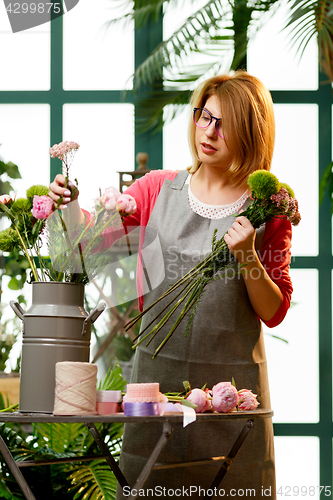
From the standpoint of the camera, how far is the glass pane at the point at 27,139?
258 centimetres

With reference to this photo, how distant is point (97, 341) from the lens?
2406mm

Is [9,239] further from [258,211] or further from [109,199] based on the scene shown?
[258,211]

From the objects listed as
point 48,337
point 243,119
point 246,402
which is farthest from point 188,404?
point 243,119

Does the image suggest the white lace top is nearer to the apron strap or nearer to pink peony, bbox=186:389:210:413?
the apron strap

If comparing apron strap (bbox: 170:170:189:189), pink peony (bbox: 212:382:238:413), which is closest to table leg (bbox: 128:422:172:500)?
pink peony (bbox: 212:382:238:413)

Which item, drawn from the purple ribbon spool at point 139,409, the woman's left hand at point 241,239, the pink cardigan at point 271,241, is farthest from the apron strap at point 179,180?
the purple ribbon spool at point 139,409

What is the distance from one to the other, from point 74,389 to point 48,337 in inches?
5.0

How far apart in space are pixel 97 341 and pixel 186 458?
1.12 metres

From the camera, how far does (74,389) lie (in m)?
0.91

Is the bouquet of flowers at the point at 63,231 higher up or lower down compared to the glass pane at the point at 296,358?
higher up

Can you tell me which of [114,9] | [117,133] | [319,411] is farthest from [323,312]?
[114,9]

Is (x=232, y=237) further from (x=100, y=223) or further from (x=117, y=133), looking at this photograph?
(x=117, y=133)

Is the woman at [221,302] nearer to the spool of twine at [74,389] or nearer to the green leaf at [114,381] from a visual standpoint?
the spool of twine at [74,389]

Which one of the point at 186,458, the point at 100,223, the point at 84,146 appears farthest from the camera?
the point at 84,146
